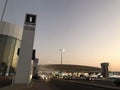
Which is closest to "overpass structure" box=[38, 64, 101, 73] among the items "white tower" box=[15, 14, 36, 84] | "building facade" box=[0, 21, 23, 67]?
"building facade" box=[0, 21, 23, 67]

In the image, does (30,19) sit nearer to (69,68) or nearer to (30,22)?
(30,22)

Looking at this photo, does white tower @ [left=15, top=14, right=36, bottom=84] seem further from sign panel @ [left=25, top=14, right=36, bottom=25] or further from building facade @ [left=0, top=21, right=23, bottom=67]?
Answer: building facade @ [left=0, top=21, right=23, bottom=67]

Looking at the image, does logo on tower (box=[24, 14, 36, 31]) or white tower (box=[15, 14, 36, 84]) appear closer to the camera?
white tower (box=[15, 14, 36, 84])

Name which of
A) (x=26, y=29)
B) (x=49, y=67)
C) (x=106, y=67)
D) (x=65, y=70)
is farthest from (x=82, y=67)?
(x=26, y=29)

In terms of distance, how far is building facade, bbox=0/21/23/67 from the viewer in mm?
89200

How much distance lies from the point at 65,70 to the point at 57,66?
8.75 m

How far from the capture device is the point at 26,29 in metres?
26.5

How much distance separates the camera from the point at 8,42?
307 ft

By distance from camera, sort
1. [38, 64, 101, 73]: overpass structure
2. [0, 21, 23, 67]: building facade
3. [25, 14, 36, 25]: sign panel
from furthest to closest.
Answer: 1. [38, 64, 101, 73]: overpass structure
2. [0, 21, 23, 67]: building facade
3. [25, 14, 36, 25]: sign panel

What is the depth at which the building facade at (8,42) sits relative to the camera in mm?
89200

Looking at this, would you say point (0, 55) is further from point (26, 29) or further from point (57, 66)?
point (57, 66)

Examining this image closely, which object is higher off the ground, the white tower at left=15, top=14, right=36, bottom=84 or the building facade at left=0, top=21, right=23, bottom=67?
the building facade at left=0, top=21, right=23, bottom=67

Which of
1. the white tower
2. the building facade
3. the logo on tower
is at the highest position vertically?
the building facade

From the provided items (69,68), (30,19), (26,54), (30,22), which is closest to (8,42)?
(30,19)
